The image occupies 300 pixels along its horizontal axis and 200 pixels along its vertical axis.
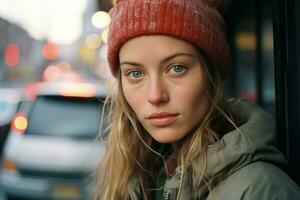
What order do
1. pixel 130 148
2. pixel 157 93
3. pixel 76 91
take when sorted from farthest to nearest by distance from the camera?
pixel 76 91 → pixel 130 148 → pixel 157 93

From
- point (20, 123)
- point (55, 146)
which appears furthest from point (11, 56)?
point (55, 146)

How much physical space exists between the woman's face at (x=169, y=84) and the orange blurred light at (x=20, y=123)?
4.83m

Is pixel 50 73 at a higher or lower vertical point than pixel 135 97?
lower

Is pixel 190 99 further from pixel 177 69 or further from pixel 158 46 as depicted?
pixel 158 46

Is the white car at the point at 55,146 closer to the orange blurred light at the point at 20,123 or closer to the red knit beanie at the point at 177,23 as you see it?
the orange blurred light at the point at 20,123

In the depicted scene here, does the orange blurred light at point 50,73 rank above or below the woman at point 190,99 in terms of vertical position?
below

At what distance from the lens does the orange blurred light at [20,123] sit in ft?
21.4

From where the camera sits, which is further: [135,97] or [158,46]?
[135,97]

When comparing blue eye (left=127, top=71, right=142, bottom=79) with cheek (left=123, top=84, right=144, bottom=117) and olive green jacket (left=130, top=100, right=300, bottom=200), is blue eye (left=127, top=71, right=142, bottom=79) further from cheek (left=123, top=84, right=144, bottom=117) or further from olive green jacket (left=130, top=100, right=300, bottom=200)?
olive green jacket (left=130, top=100, right=300, bottom=200)

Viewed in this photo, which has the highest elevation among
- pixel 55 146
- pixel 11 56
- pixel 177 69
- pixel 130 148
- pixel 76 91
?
pixel 177 69

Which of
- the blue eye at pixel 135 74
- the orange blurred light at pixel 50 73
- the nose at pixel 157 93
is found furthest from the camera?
the orange blurred light at pixel 50 73

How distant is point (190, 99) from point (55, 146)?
4548 millimetres

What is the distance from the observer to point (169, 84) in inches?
73.3

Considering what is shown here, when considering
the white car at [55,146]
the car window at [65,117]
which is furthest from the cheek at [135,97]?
the car window at [65,117]
